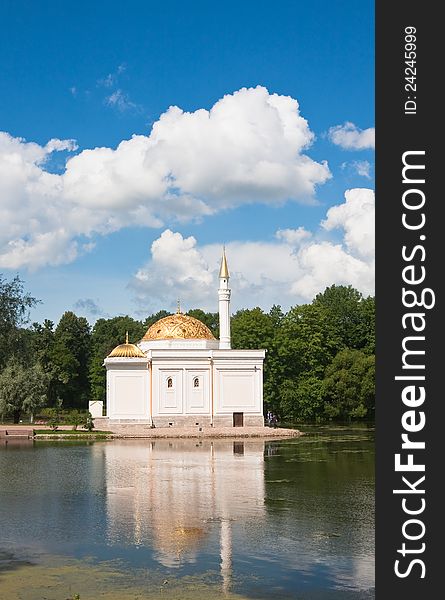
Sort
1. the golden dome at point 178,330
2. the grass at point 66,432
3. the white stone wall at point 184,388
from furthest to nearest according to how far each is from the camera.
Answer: the golden dome at point 178,330
the white stone wall at point 184,388
the grass at point 66,432

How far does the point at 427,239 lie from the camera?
A: 8148 millimetres

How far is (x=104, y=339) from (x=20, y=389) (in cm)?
3883

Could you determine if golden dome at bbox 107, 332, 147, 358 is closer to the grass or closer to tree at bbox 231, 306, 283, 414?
the grass

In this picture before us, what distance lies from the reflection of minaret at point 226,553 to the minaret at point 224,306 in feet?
125

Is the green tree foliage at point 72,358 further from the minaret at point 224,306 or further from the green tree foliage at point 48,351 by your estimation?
the minaret at point 224,306

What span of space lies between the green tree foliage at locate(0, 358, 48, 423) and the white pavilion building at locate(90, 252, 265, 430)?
3.97 metres

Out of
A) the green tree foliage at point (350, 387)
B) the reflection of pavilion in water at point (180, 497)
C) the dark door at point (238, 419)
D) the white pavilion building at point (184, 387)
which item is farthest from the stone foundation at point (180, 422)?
the reflection of pavilion in water at point (180, 497)

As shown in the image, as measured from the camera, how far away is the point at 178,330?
5588 cm

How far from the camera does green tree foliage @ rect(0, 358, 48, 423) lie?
49.3 meters

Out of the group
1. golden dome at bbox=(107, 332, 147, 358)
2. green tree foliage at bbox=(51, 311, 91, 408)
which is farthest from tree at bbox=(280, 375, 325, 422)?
green tree foliage at bbox=(51, 311, 91, 408)

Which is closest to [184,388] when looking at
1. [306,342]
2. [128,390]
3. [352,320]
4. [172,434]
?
[128,390]

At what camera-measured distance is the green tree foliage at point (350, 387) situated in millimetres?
59062

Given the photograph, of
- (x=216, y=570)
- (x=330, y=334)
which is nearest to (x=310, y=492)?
(x=216, y=570)

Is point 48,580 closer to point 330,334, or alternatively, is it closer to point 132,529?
point 132,529
